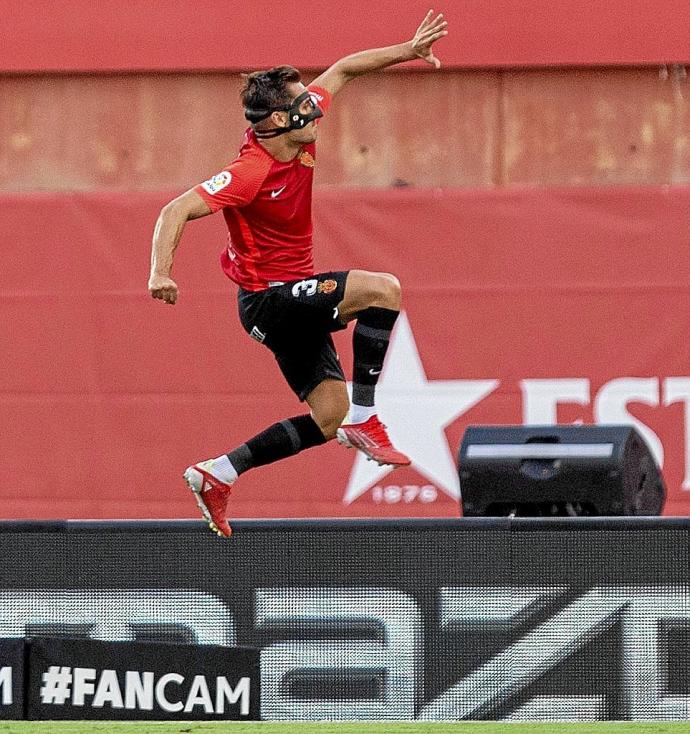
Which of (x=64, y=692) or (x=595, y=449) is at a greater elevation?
(x=595, y=449)

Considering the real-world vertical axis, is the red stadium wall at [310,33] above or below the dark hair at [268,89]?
above

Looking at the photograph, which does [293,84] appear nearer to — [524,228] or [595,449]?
[595,449]

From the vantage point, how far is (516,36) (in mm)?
10086

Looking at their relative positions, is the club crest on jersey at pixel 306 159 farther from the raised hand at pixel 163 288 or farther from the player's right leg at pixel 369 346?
the raised hand at pixel 163 288

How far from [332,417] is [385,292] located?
0.62m

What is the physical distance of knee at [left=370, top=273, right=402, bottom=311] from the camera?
6148 millimetres

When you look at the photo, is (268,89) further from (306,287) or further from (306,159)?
(306,287)

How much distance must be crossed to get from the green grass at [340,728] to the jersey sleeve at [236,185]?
73.7 inches

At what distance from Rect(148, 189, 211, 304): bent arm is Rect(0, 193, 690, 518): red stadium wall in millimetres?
4077

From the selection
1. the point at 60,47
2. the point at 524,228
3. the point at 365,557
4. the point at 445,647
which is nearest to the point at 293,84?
the point at 365,557

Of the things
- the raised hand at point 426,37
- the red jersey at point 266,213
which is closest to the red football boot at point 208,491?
the red jersey at point 266,213

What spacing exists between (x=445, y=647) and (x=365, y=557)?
1.48ft

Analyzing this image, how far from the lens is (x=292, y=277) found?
622 centimetres

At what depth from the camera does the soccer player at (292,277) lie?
19.7 ft
